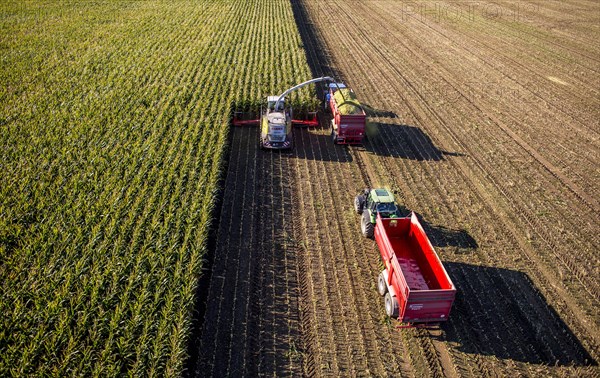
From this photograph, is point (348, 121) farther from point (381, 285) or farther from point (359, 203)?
point (381, 285)

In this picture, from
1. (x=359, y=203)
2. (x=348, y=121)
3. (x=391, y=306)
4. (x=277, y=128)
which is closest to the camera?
(x=391, y=306)

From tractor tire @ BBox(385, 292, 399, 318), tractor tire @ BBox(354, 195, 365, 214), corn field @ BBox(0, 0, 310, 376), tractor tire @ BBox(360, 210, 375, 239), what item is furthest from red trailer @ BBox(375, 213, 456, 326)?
corn field @ BBox(0, 0, 310, 376)

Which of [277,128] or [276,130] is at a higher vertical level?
[277,128]

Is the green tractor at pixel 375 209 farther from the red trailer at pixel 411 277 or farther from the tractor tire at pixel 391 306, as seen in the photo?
the tractor tire at pixel 391 306

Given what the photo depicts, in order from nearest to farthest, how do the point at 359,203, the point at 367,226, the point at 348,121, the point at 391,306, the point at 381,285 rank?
the point at 391,306 < the point at 381,285 < the point at 367,226 < the point at 359,203 < the point at 348,121

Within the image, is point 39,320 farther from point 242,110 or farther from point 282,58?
point 282,58

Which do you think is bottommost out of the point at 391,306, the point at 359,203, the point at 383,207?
the point at 391,306

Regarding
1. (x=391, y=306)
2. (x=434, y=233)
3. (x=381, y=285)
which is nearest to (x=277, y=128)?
(x=434, y=233)
